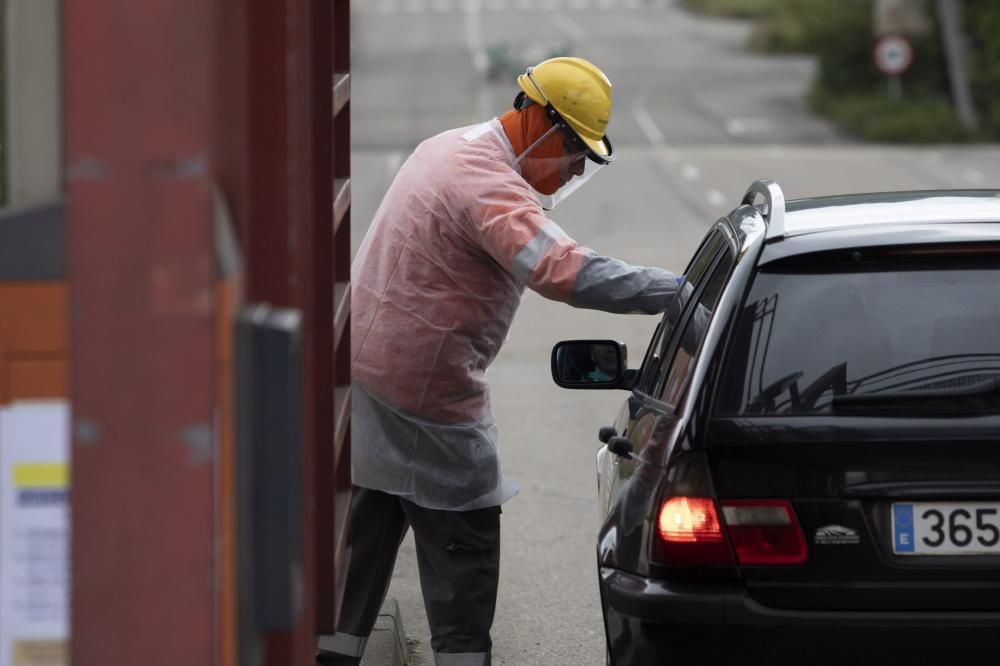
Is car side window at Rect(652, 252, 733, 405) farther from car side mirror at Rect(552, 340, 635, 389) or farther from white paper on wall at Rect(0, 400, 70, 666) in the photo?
white paper on wall at Rect(0, 400, 70, 666)

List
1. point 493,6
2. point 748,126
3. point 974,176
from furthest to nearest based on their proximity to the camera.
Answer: point 493,6 → point 748,126 → point 974,176

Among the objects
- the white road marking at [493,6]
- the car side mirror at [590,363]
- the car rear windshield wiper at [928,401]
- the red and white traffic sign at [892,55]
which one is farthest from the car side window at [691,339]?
the white road marking at [493,6]

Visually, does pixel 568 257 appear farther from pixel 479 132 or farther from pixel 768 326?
pixel 768 326

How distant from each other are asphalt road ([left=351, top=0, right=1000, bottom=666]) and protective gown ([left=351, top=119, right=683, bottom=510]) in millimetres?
1154

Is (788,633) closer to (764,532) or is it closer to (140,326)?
(764,532)

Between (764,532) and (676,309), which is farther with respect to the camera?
(676,309)

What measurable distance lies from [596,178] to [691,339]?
79.8 ft

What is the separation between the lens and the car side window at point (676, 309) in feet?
15.0

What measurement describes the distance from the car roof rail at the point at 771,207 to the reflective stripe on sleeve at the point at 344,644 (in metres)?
1.72

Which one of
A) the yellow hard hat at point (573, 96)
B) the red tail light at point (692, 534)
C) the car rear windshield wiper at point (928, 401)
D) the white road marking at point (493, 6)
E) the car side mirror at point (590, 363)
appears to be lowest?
the red tail light at point (692, 534)

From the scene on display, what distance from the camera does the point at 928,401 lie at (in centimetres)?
363

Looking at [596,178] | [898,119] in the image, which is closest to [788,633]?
[596,178]

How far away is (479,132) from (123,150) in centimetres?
289

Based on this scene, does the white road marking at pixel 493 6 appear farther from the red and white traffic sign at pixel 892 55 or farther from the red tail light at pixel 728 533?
the red tail light at pixel 728 533
